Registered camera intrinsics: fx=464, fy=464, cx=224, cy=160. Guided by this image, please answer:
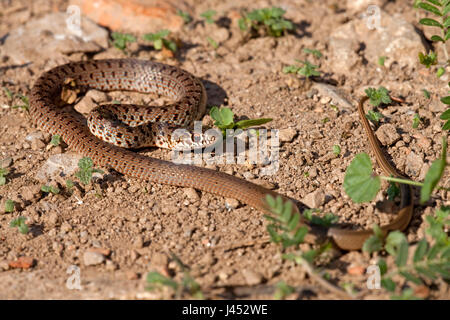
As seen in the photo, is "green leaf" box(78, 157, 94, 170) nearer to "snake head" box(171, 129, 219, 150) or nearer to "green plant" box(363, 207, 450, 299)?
"snake head" box(171, 129, 219, 150)

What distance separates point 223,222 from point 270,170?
1.14 metres

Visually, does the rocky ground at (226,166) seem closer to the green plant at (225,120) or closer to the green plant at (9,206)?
the green plant at (9,206)

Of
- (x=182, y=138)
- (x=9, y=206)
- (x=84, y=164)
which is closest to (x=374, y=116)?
(x=182, y=138)

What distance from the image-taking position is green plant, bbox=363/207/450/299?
4422 mm

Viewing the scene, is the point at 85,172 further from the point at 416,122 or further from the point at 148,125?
the point at 416,122

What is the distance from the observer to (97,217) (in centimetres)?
581

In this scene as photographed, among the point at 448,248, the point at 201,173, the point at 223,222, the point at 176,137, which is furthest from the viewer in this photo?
the point at 176,137

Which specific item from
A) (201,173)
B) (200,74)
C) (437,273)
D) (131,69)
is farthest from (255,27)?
(437,273)

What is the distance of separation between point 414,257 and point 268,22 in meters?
5.54

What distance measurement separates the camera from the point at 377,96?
23.3 feet

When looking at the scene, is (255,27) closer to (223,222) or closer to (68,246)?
(223,222)

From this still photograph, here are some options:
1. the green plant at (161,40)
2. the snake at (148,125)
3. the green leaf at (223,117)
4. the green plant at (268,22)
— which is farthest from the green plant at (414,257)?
the green plant at (161,40)

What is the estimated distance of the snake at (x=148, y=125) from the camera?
564cm

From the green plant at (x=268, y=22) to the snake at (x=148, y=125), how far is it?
5.74ft
